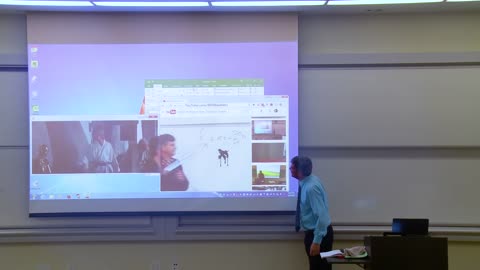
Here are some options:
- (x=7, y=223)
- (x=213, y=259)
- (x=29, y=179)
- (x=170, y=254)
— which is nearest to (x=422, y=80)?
(x=213, y=259)

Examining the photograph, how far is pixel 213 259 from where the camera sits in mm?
4215

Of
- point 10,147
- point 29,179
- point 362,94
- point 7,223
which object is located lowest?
point 7,223

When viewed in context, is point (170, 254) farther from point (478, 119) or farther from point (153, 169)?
point (478, 119)

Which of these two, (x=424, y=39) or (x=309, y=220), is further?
(x=424, y=39)

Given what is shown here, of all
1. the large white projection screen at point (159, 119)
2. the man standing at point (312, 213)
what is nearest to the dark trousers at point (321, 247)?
the man standing at point (312, 213)

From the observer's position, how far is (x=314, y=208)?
3656 millimetres

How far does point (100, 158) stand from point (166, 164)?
2.02 feet

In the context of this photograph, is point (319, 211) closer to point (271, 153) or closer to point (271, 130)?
point (271, 153)

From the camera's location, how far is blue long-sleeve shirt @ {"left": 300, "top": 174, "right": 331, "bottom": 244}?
361cm

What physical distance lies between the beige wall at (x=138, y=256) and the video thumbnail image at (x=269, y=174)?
0.59 metres

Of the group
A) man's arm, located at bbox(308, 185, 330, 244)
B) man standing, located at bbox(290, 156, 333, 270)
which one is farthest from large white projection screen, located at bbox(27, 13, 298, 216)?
man's arm, located at bbox(308, 185, 330, 244)

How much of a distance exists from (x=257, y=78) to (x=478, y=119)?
2107mm

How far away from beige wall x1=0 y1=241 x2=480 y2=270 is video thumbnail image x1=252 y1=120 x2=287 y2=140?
995 millimetres

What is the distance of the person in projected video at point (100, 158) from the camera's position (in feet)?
13.6
